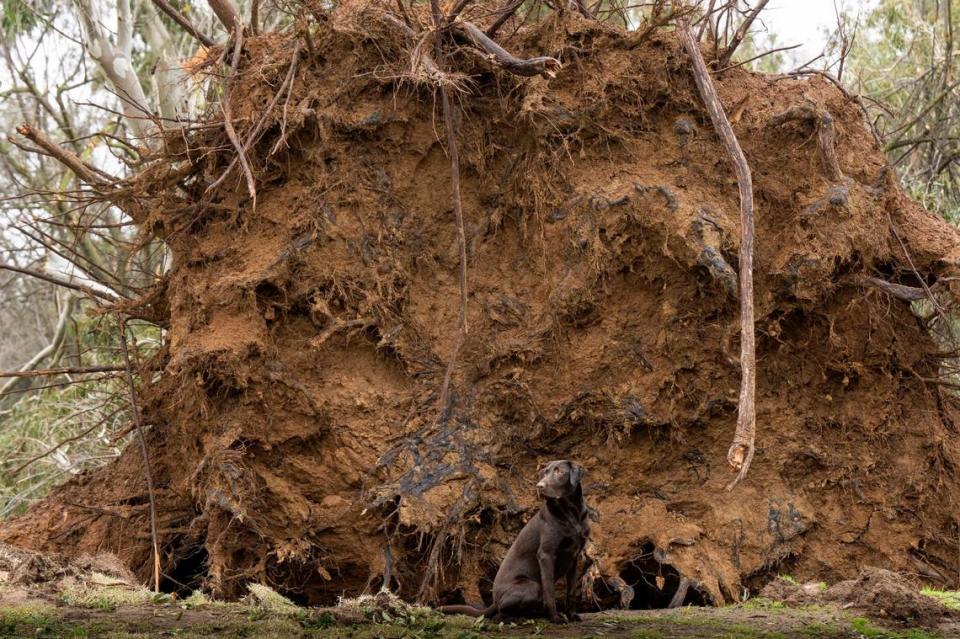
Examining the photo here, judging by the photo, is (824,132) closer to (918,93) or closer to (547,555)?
(547,555)

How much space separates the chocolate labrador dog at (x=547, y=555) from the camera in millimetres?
6184

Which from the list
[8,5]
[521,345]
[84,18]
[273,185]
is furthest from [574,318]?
[8,5]

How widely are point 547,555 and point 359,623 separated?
122 centimetres

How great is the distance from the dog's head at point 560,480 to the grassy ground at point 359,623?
777mm

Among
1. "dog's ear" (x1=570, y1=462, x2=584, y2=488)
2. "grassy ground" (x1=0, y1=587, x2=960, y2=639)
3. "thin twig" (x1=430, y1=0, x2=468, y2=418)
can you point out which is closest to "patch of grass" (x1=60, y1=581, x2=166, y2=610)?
"grassy ground" (x1=0, y1=587, x2=960, y2=639)

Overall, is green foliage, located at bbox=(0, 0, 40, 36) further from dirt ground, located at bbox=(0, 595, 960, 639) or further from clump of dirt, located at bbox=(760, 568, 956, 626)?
clump of dirt, located at bbox=(760, 568, 956, 626)

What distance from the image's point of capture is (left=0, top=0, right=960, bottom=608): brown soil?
761 cm

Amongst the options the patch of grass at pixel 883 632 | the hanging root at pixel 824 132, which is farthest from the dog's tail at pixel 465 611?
the hanging root at pixel 824 132

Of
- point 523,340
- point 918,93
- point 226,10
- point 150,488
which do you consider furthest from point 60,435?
point 918,93

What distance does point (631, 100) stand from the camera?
26.9ft

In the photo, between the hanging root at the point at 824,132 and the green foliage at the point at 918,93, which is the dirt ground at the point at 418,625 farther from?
the green foliage at the point at 918,93

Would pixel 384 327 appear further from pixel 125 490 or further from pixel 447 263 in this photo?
pixel 125 490

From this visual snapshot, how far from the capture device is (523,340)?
8.03 metres

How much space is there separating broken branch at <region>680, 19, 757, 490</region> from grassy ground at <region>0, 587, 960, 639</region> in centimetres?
85
